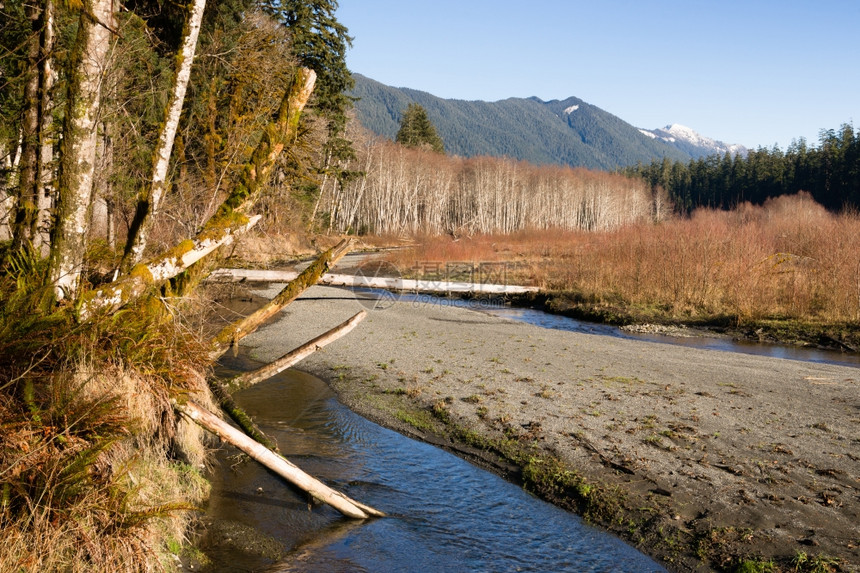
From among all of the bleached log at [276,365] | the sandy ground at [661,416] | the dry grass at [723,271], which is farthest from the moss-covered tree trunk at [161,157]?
the dry grass at [723,271]

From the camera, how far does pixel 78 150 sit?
505 cm

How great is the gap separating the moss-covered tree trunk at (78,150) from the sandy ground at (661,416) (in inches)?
206

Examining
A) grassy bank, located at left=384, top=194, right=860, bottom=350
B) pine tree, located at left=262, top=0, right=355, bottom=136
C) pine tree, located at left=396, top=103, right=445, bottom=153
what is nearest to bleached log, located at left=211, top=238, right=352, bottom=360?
grassy bank, located at left=384, top=194, right=860, bottom=350

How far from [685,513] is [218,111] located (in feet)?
62.9

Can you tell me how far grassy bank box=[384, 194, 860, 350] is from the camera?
19297 mm

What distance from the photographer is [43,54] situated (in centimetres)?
530

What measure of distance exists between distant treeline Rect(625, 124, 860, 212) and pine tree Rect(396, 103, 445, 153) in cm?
3806

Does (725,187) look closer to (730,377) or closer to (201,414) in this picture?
(730,377)

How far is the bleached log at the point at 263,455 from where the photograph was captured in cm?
532

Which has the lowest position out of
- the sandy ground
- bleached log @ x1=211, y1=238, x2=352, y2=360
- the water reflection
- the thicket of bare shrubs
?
the water reflection

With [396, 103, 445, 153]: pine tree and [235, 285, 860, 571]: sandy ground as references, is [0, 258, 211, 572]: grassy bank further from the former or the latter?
[396, 103, 445, 153]: pine tree

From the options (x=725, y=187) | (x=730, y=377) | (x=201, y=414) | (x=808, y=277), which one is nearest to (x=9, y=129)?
(x=201, y=414)

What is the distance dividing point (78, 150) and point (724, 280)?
853 inches

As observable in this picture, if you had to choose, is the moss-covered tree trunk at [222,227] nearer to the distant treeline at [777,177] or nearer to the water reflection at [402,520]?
the water reflection at [402,520]
